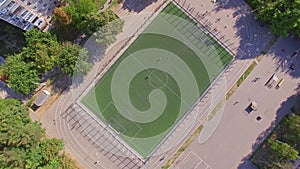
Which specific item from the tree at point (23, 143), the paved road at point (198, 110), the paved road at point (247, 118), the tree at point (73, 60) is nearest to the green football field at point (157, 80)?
the paved road at point (198, 110)

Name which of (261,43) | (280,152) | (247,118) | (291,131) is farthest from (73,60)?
(291,131)

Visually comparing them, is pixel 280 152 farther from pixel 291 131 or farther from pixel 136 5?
pixel 136 5

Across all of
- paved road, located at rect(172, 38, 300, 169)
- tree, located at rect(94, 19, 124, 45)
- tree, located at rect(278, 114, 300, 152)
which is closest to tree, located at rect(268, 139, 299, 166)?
tree, located at rect(278, 114, 300, 152)

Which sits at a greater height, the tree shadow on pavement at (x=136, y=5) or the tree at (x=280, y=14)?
the tree at (x=280, y=14)

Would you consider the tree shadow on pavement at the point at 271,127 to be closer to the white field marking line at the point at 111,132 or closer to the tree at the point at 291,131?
the tree at the point at 291,131

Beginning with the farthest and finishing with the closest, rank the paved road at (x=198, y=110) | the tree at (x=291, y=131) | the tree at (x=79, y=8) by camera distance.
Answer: the paved road at (x=198, y=110)
the tree at (x=291, y=131)
the tree at (x=79, y=8)

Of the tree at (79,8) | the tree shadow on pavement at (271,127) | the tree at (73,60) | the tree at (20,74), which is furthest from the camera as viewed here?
the tree shadow on pavement at (271,127)

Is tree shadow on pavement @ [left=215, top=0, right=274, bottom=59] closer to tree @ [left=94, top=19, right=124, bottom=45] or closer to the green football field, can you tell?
the green football field

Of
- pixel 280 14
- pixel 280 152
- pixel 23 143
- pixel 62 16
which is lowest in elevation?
pixel 23 143
